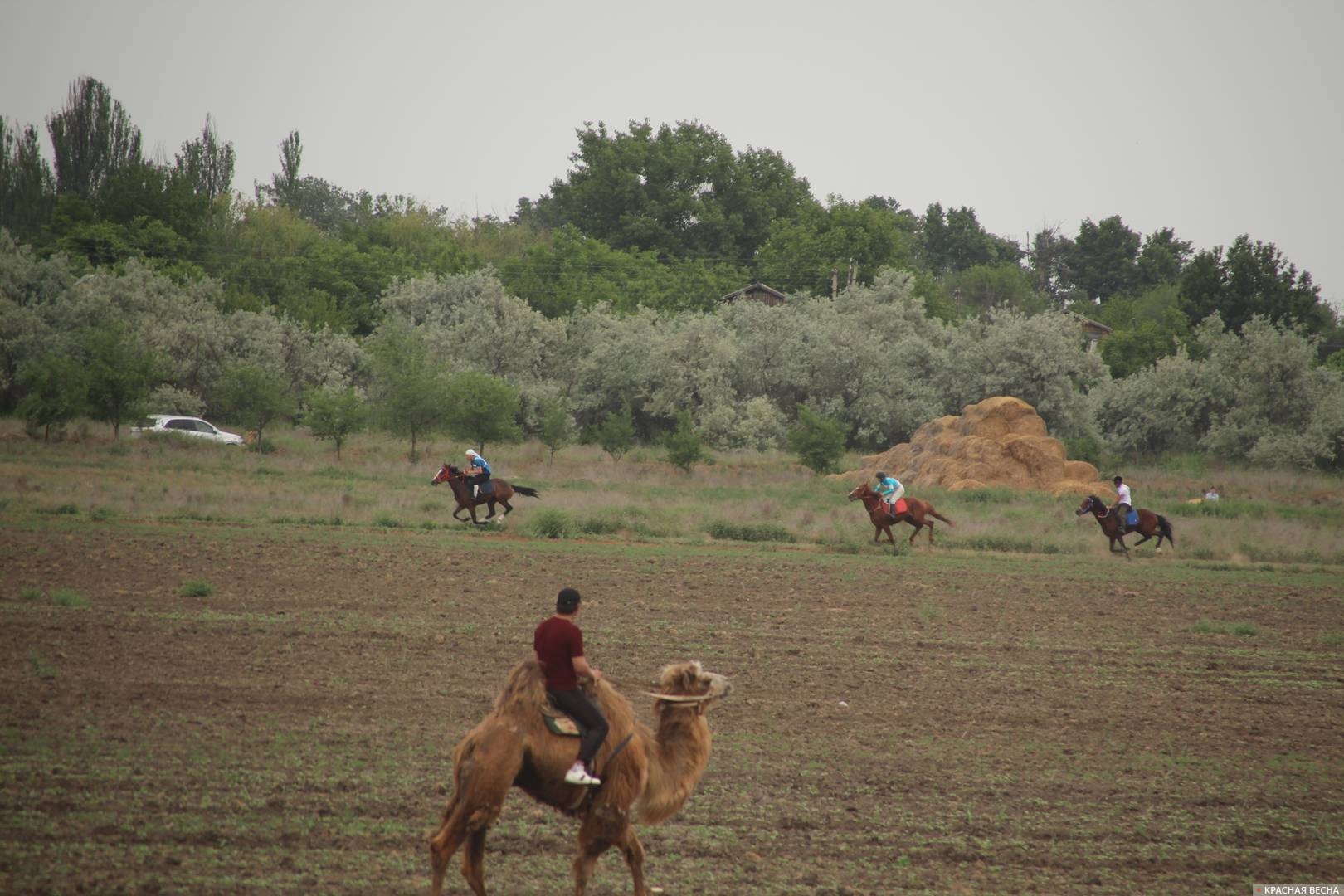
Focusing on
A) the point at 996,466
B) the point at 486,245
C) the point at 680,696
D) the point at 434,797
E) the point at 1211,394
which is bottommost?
the point at 434,797

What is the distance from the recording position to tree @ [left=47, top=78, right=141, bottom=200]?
86812mm

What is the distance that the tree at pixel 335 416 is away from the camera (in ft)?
145

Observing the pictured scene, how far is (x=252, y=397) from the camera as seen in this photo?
45.2 metres

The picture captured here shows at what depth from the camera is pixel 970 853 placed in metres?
9.14

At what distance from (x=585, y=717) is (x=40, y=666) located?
8.27 metres

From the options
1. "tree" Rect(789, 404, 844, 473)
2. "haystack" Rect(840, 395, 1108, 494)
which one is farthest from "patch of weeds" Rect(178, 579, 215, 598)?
"tree" Rect(789, 404, 844, 473)

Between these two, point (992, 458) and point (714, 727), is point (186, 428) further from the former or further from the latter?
point (714, 727)

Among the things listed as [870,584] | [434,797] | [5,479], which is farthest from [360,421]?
[434,797]

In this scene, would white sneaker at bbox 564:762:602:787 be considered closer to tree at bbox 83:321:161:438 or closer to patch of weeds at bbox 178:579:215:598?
patch of weeds at bbox 178:579:215:598

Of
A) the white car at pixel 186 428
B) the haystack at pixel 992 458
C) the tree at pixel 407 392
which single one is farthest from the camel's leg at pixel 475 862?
the white car at pixel 186 428

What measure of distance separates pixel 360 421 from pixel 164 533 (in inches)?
797

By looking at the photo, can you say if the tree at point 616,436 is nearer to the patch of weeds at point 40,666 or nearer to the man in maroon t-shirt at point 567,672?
the patch of weeds at point 40,666

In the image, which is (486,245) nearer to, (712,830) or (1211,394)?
(1211,394)

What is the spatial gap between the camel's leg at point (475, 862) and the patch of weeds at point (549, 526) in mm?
22220
